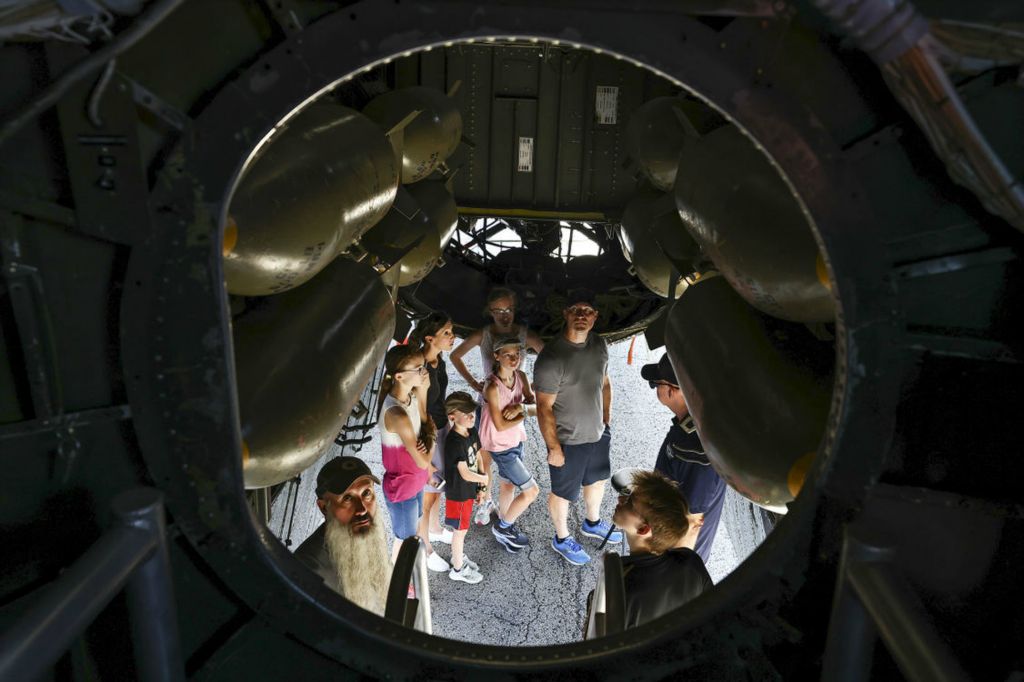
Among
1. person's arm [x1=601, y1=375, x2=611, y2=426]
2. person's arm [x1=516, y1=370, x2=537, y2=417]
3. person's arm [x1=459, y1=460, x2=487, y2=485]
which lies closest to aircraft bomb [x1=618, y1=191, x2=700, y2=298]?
person's arm [x1=601, y1=375, x2=611, y2=426]

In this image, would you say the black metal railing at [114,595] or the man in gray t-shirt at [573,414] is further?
the man in gray t-shirt at [573,414]

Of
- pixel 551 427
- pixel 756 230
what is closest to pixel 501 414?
pixel 551 427

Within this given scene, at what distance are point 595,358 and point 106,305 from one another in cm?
371

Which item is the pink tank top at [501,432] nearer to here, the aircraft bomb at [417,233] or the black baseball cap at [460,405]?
the black baseball cap at [460,405]

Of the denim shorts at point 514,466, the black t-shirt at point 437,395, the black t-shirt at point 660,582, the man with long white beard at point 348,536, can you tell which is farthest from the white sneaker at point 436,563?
the black t-shirt at point 660,582

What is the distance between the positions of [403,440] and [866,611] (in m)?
3.08

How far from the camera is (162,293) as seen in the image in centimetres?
181

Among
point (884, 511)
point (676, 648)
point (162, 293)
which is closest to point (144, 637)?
point (162, 293)

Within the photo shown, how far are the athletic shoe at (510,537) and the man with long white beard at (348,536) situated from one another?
5.69ft

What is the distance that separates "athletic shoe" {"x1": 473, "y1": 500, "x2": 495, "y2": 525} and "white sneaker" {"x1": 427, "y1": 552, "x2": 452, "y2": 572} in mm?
536

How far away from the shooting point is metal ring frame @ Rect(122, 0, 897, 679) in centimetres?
176

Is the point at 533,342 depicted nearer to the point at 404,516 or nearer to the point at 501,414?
the point at 501,414

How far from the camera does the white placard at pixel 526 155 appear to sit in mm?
5992

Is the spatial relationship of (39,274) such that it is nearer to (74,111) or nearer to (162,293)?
(162,293)
